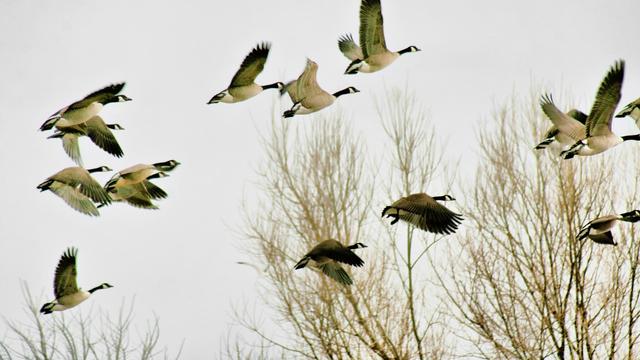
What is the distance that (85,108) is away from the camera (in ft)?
24.0

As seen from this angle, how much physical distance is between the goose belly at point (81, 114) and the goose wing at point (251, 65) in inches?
46.2

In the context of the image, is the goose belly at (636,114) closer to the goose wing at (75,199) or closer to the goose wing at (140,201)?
the goose wing at (140,201)

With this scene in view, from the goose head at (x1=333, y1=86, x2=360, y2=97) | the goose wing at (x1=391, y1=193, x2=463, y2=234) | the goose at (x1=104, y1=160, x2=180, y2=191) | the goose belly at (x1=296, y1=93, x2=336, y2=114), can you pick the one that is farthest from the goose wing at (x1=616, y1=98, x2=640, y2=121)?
the goose at (x1=104, y1=160, x2=180, y2=191)

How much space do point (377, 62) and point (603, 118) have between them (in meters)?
2.08

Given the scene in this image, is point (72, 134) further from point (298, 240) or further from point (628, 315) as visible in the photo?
point (628, 315)

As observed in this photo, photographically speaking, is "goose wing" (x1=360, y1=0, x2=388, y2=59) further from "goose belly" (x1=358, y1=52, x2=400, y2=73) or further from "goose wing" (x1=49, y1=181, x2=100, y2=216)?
"goose wing" (x1=49, y1=181, x2=100, y2=216)

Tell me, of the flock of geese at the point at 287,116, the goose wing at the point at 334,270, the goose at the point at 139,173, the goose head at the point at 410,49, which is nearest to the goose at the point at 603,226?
the flock of geese at the point at 287,116

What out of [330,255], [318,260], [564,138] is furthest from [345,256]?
[564,138]

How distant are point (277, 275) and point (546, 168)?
14.6ft

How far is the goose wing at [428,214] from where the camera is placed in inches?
279

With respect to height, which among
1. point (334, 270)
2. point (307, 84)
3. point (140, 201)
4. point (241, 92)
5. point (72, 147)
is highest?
point (307, 84)

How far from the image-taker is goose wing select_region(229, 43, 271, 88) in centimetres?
747

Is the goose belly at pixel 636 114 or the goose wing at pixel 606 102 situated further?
the goose belly at pixel 636 114

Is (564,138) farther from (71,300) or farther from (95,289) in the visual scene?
(71,300)
